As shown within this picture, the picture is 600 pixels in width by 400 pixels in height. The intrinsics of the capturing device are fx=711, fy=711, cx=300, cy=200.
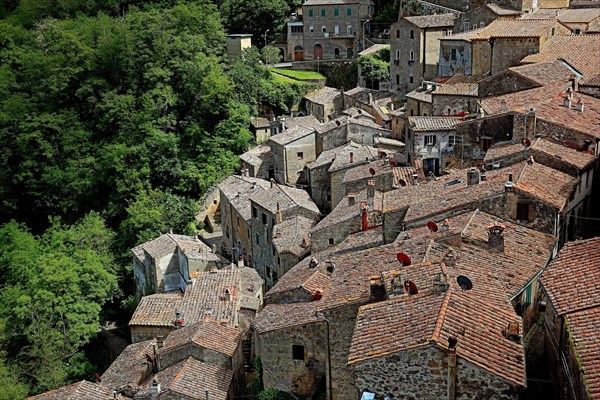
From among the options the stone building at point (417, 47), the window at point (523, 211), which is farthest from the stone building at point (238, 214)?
the window at point (523, 211)

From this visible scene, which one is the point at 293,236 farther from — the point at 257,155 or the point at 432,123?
the point at 257,155

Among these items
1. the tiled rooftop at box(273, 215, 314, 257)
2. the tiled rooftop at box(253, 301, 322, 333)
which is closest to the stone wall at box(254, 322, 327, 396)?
the tiled rooftop at box(253, 301, 322, 333)

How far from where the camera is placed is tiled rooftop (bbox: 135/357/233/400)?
76.4 ft

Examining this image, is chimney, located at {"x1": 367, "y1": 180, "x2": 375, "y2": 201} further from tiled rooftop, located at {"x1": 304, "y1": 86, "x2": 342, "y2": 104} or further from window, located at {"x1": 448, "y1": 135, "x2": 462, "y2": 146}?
tiled rooftop, located at {"x1": 304, "y1": 86, "x2": 342, "y2": 104}

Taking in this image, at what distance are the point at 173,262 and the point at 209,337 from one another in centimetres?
1405

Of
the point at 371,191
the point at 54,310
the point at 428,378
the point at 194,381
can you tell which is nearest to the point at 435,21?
the point at 371,191

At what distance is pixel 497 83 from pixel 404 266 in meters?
20.7

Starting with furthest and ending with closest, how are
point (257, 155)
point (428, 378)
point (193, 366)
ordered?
1. point (257, 155)
2. point (193, 366)
3. point (428, 378)

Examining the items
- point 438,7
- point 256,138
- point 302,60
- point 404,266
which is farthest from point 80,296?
point 302,60

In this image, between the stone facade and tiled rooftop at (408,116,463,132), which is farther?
the stone facade

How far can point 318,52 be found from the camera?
7269 cm

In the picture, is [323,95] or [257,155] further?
[323,95]

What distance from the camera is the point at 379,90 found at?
188ft

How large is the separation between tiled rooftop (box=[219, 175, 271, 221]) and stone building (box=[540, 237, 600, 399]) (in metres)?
24.8
